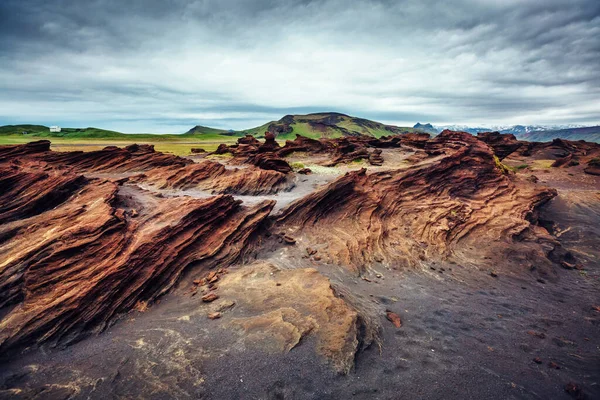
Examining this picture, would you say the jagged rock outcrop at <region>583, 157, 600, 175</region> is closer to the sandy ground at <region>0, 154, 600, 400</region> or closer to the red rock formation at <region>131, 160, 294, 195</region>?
the sandy ground at <region>0, 154, 600, 400</region>

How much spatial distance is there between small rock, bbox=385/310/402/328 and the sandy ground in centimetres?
22

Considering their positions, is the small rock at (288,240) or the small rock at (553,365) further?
the small rock at (288,240)

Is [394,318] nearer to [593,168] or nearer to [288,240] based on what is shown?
[288,240]

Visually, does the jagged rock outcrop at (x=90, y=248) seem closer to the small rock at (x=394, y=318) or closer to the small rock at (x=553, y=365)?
the small rock at (x=394, y=318)

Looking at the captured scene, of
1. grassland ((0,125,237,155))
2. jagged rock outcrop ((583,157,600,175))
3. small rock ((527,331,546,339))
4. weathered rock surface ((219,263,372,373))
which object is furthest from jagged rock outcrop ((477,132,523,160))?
grassland ((0,125,237,155))

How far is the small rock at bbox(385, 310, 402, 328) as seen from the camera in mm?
11445

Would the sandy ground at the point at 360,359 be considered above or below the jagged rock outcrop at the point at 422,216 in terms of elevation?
below

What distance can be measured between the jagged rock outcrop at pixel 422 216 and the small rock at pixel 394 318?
13.9ft

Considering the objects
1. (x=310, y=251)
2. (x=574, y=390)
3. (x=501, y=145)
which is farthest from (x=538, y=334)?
(x=501, y=145)

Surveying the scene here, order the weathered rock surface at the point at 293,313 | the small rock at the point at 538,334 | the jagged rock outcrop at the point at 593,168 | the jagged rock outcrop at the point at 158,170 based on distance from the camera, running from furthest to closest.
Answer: the jagged rock outcrop at the point at 593,168, the jagged rock outcrop at the point at 158,170, the small rock at the point at 538,334, the weathered rock surface at the point at 293,313

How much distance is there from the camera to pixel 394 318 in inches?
461

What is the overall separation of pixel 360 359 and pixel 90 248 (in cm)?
1100

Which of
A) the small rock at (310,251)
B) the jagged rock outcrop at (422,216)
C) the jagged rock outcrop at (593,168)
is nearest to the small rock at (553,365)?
the jagged rock outcrop at (422,216)

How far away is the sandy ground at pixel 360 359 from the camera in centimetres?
785
